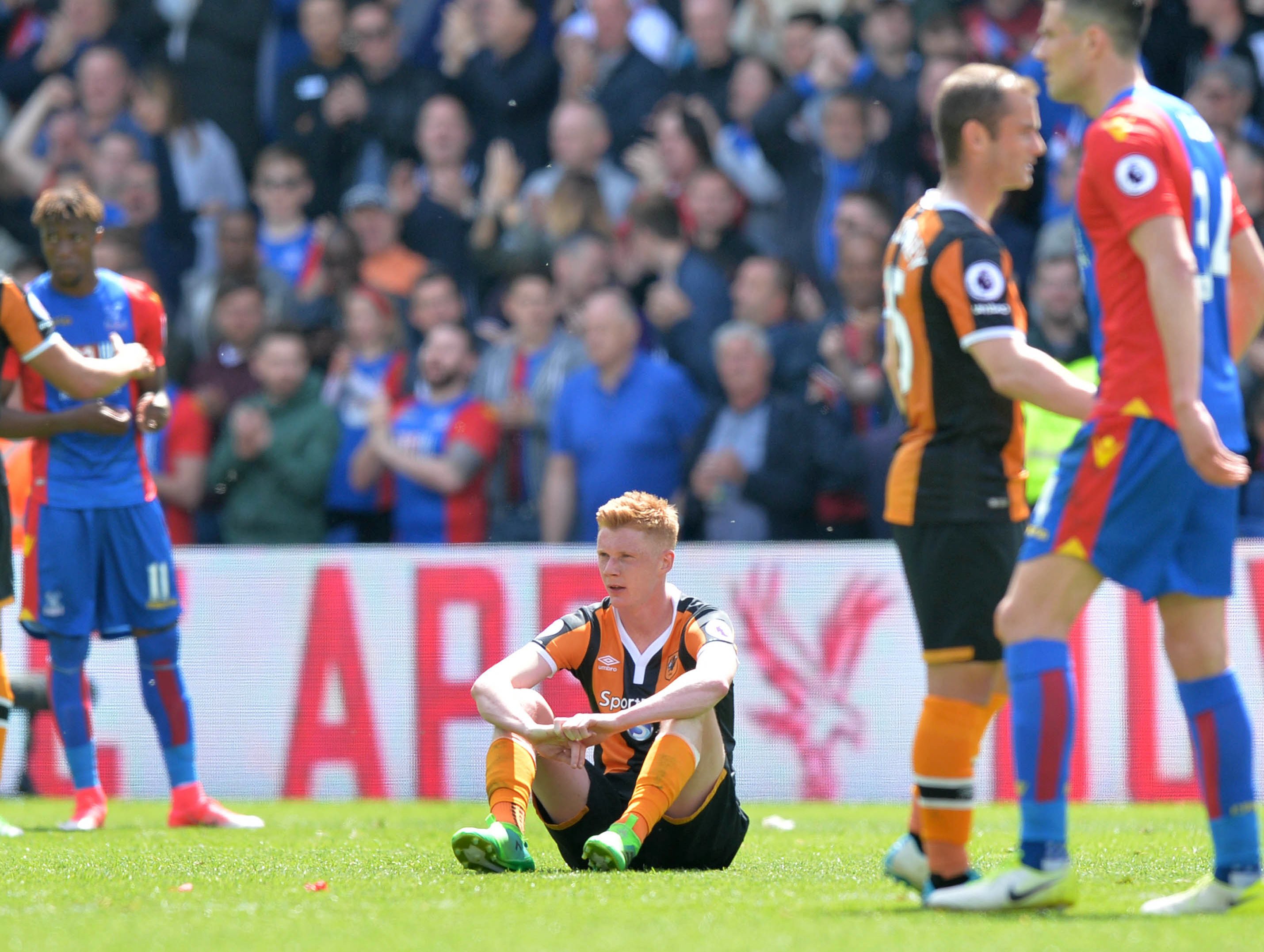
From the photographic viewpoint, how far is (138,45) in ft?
44.8

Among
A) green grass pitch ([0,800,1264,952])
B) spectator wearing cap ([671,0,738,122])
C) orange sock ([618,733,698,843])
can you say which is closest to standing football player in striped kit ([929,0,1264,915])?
green grass pitch ([0,800,1264,952])

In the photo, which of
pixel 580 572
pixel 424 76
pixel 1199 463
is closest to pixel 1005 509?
pixel 1199 463

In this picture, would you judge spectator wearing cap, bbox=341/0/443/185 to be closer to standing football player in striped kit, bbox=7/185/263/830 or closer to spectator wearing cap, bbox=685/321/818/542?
spectator wearing cap, bbox=685/321/818/542

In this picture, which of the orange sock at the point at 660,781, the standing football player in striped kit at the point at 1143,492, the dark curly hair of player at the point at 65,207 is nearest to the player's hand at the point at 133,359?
the dark curly hair of player at the point at 65,207

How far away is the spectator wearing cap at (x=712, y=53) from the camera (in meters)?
11.6

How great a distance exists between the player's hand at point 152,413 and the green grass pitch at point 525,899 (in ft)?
5.67

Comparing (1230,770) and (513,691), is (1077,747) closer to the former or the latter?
(513,691)

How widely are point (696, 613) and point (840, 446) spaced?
463cm

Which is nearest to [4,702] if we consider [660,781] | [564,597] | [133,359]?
[133,359]

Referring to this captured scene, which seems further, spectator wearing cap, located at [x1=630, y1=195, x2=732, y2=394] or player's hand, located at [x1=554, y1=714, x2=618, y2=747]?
spectator wearing cap, located at [x1=630, y1=195, x2=732, y2=394]

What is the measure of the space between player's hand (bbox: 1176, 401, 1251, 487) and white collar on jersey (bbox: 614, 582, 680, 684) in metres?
1.97

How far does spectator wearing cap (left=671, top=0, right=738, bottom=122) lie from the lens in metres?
11.6

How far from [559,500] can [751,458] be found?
137cm

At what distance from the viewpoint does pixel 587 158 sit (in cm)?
1167
